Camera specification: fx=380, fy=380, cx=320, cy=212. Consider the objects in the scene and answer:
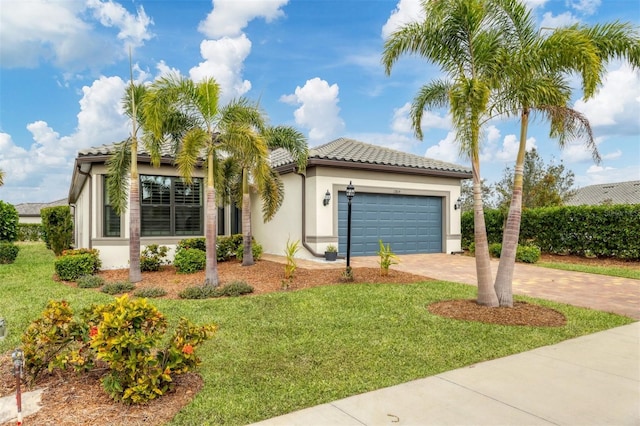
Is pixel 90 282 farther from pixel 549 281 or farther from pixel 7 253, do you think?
pixel 549 281

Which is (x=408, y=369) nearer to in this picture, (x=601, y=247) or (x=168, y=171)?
(x=168, y=171)

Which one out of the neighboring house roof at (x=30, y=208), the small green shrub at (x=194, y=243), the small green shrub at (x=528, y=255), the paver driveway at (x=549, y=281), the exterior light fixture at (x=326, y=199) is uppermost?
the neighboring house roof at (x=30, y=208)

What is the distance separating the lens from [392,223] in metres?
14.9

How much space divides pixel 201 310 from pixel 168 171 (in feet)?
24.2

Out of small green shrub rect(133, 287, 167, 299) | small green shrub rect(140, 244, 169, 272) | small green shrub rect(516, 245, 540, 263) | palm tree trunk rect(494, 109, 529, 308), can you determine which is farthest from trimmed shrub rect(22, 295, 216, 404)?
small green shrub rect(516, 245, 540, 263)

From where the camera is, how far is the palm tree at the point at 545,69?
5.87 meters

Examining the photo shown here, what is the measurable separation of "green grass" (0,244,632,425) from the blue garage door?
5495 millimetres

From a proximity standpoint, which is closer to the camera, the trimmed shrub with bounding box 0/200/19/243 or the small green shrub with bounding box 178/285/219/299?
the small green shrub with bounding box 178/285/219/299

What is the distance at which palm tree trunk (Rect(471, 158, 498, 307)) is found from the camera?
21.6ft

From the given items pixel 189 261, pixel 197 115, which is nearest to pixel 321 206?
pixel 189 261

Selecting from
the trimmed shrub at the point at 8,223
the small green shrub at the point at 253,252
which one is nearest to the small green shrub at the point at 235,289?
the small green shrub at the point at 253,252

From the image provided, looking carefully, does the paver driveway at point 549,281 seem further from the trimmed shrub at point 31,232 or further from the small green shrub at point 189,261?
the trimmed shrub at point 31,232

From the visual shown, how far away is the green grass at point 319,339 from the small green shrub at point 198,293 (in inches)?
13.9

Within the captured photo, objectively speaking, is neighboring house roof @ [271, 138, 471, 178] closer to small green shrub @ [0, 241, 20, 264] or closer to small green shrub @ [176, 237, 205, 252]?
small green shrub @ [176, 237, 205, 252]
